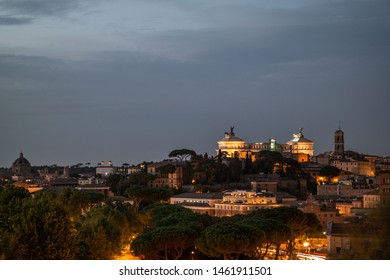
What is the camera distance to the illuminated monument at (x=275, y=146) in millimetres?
43078

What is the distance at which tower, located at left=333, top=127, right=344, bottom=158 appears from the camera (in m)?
42.0

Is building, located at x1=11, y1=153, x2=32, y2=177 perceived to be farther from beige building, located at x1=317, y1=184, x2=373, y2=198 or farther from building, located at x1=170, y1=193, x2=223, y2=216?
beige building, located at x1=317, y1=184, x2=373, y2=198

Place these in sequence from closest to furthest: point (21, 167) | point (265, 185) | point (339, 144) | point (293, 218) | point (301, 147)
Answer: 1. point (293, 218)
2. point (265, 185)
3. point (339, 144)
4. point (301, 147)
5. point (21, 167)

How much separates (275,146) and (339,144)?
3971 millimetres

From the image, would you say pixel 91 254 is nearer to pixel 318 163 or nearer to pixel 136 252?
pixel 136 252

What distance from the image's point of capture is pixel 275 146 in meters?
45.3

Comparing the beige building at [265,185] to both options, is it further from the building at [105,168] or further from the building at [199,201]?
the building at [105,168]

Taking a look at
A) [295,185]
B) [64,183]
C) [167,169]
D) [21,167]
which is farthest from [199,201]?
[21,167]

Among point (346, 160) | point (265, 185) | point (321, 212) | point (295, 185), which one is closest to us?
point (321, 212)

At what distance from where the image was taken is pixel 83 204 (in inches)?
936

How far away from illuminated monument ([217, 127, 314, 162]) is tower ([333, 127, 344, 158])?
4.93ft

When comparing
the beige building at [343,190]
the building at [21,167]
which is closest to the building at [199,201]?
the beige building at [343,190]

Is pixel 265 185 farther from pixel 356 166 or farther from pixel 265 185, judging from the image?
pixel 356 166
